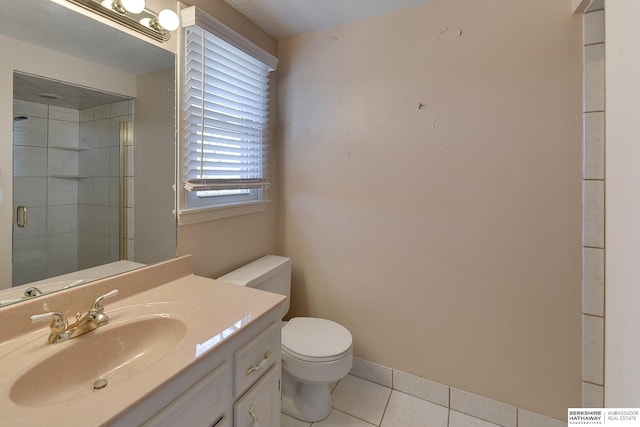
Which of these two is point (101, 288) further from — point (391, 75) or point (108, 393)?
point (391, 75)

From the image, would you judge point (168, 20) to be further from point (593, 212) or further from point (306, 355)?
point (593, 212)

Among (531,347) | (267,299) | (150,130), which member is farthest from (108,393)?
(531,347)

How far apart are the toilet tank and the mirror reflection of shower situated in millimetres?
516

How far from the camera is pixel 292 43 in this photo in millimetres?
1888

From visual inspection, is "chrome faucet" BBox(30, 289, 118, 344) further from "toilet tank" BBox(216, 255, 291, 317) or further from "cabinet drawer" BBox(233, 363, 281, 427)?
"toilet tank" BBox(216, 255, 291, 317)

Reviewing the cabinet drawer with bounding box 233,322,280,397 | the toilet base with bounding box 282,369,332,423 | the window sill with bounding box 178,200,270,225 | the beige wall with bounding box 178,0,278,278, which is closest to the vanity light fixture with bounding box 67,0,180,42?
the beige wall with bounding box 178,0,278,278

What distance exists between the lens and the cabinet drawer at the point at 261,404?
87cm

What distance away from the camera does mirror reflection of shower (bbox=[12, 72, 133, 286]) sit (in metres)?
0.85

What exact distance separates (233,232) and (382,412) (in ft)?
4.28

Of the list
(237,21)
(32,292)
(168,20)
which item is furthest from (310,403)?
(237,21)

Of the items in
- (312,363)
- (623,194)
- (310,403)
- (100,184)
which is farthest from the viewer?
(310,403)

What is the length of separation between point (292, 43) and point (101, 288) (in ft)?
5.84

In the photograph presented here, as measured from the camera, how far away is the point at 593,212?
4.11ft

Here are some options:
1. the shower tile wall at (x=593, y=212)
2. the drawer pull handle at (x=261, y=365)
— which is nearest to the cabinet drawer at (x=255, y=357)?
the drawer pull handle at (x=261, y=365)
